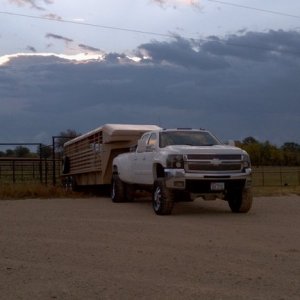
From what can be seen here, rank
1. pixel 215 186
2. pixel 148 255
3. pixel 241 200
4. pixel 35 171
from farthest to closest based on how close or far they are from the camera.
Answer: pixel 35 171, pixel 241 200, pixel 215 186, pixel 148 255

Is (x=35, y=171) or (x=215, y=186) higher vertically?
(x=35, y=171)

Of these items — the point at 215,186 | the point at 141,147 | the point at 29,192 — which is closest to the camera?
the point at 215,186

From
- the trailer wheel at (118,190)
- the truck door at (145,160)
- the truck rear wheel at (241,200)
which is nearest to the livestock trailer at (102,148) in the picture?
the trailer wheel at (118,190)

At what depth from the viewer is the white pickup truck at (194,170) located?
14961 millimetres

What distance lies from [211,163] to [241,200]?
1.43 metres

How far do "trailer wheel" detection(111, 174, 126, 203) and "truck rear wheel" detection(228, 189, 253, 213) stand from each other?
411cm

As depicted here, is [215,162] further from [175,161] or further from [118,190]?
[118,190]

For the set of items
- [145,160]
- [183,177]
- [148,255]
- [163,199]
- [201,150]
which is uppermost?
[201,150]

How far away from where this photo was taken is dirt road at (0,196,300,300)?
23.6 ft

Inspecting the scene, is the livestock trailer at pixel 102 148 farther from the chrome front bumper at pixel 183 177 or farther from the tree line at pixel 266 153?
the tree line at pixel 266 153

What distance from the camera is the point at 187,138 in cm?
1673

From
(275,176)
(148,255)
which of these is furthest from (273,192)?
(275,176)

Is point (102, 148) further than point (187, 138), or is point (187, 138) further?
point (102, 148)

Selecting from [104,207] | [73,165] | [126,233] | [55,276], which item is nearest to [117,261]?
[55,276]
